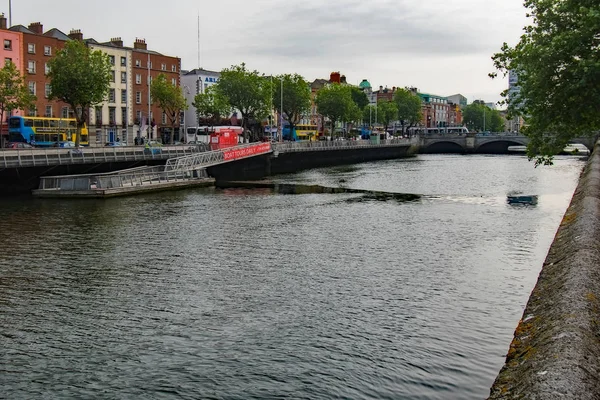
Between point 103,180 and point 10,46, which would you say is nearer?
point 103,180

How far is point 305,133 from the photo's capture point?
504ft

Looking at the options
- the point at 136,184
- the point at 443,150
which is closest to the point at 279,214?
the point at 136,184

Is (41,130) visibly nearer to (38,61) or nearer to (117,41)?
(38,61)

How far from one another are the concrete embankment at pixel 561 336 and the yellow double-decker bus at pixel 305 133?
426 ft

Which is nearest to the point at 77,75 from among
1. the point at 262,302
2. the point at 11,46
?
the point at 11,46

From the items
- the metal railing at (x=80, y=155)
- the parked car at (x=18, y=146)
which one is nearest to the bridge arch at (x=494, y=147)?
the metal railing at (x=80, y=155)

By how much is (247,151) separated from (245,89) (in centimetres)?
3211

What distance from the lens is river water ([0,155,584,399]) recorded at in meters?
14.9

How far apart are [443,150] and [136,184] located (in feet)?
394

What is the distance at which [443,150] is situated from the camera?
543 feet

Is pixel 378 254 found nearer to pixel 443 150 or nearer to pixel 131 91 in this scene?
pixel 131 91

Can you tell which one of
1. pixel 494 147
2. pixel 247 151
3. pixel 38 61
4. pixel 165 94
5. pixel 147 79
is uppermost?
pixel 38 61

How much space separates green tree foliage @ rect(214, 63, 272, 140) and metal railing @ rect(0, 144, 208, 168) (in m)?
36.0

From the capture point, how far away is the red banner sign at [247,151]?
7238cm
